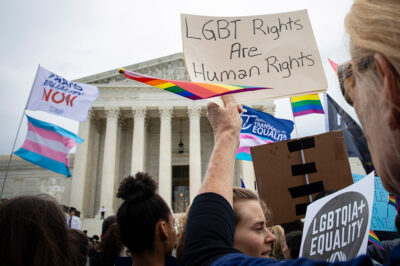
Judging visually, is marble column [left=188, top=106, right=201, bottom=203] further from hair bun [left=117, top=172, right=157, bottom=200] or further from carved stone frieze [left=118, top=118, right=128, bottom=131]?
hair bun [left=117, top=172, right=157, bottom=200]

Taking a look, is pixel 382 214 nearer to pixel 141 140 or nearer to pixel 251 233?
pixel 251 233

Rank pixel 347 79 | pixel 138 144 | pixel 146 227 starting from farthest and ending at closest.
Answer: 1. pixel 138 144
2. pixel 146 227
3. pixel 347 79

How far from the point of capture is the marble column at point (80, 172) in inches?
979

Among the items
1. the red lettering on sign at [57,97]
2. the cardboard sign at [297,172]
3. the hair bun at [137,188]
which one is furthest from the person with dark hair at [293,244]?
the red lettering on sign at [57,97]

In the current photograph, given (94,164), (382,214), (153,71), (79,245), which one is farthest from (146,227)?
(153,71)

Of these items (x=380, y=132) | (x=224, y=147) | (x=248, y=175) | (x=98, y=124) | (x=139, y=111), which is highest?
(x=139, y=111)

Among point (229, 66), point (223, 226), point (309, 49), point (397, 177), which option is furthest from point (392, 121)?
point (309, 49)

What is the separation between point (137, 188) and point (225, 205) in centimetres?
168

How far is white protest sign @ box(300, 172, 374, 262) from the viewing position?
1479 mm

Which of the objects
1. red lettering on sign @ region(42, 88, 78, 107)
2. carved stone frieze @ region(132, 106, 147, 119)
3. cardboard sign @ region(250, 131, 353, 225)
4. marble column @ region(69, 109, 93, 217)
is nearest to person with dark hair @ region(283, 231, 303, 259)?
cardboard sign @ region(250, 131, 353, 225)

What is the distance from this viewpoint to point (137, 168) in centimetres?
2541

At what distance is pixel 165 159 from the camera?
2592 cm

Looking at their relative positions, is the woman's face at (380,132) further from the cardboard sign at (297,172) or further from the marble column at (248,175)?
the marble column at (248,175)

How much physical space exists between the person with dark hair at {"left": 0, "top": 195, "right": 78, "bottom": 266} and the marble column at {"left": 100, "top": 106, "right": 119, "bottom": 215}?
2348 centimetres
